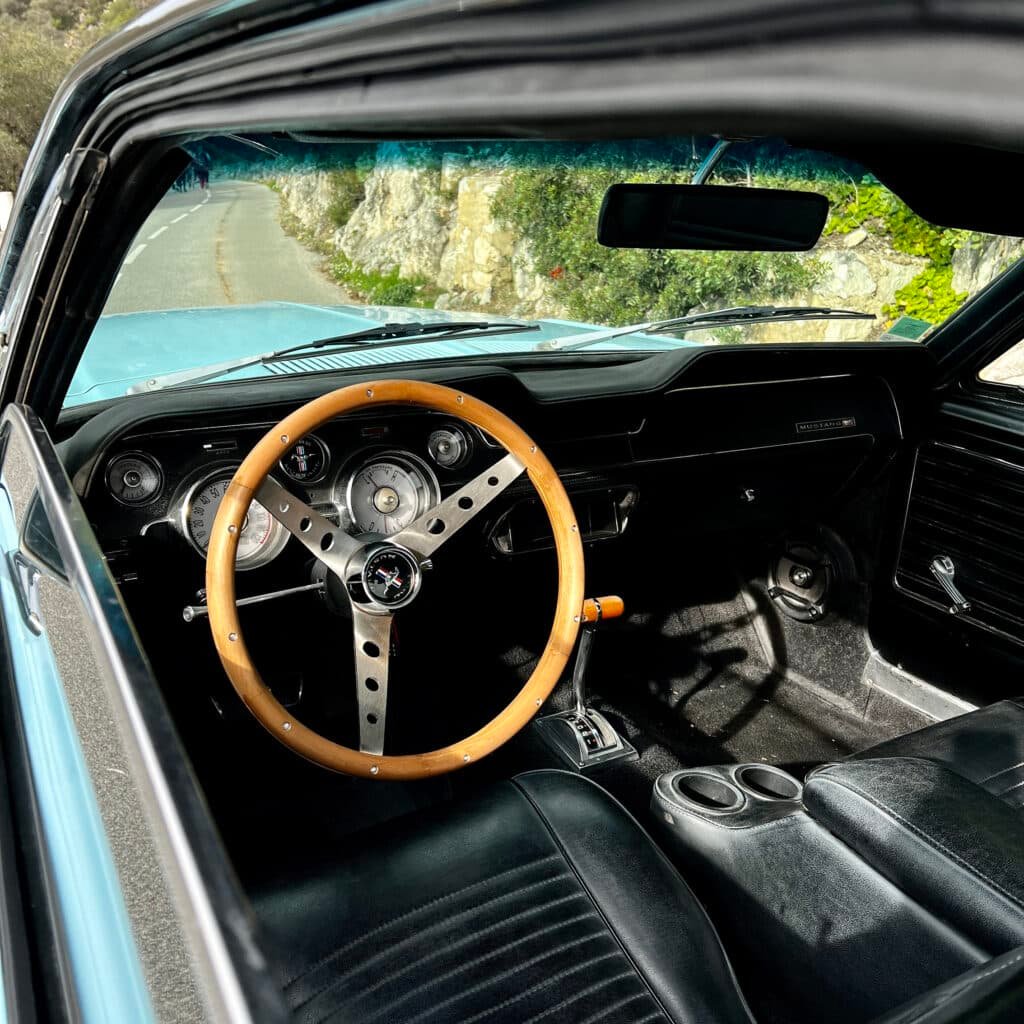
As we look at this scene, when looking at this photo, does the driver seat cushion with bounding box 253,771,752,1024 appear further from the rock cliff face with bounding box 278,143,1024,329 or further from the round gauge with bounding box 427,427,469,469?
the rock cliff face with bounding box 278,143,1024,329

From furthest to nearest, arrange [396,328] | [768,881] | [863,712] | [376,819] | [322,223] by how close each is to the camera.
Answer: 1. [863,712]
2. [376,819]
3. [396,328]
4. [322,223]
5. [768,881]

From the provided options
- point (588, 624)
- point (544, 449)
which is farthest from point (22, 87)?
point (588, 624)

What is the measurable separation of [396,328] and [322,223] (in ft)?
1.52

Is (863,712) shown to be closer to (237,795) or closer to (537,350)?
(537,350)

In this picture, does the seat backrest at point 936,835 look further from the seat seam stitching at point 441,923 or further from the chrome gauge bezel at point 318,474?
the chrome gauge bezel at point 318,474

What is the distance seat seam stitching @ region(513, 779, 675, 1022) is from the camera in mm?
1466

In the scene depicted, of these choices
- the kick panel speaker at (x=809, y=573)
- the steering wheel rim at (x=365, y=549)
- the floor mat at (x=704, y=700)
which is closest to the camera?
the steering wheel rim at (x=365, y=549)

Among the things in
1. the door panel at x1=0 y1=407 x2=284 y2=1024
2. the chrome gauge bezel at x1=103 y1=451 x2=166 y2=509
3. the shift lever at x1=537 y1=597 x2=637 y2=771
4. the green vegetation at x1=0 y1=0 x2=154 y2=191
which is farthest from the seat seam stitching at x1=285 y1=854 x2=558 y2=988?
the green vegetation at x1=0 y1=0 x2=154 y2=191

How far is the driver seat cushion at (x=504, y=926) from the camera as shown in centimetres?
144

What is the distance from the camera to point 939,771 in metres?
1.79

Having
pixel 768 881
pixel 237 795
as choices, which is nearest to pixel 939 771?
pixel 768 881

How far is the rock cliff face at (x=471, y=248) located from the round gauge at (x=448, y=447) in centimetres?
34

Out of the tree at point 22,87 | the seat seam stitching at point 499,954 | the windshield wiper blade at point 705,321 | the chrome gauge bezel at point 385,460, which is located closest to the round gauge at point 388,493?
the chrome gauge bezel at point 385,460

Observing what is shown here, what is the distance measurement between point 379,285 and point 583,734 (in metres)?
1.44
